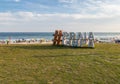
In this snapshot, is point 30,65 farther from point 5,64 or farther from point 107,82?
point 107,82

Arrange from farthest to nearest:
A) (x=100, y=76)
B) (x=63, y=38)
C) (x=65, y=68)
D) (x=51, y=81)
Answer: (x=63, y=38) < (x=65, y=68) < (x=100, y=76) < (x=51, y=81)

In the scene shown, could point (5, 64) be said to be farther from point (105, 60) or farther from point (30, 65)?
point (105, 60)

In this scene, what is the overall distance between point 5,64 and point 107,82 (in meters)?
6.40

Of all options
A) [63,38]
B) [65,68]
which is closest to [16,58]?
[65,68]

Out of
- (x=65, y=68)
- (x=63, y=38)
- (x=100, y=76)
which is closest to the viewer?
(x=100, y=76)

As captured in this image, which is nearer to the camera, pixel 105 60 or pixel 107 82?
pixel 107 82

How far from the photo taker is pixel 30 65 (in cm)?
1603

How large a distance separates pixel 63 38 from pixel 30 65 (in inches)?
689

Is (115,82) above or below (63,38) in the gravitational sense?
below

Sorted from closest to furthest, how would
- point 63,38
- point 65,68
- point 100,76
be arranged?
point 100,76 < point 65,68 < point 63,38

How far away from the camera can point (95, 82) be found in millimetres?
13625

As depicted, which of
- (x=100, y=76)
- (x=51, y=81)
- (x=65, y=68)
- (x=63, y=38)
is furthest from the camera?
(x=63, y=38)

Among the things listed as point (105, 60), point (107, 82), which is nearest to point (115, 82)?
point (107, 82)

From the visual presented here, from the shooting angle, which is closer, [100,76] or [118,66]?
[100,76]
